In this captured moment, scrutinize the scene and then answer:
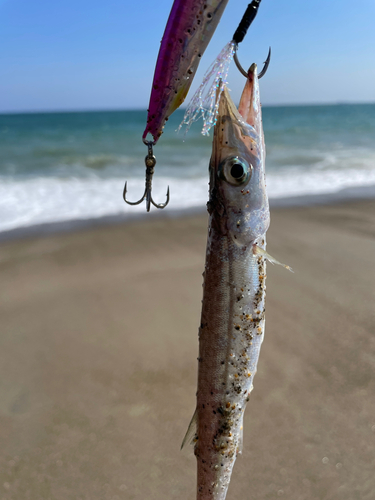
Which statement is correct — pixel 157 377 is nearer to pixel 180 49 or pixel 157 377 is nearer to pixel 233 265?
pixel 233 265

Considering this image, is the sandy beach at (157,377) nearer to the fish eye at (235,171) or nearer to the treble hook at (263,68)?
the fish eye at (235,171)

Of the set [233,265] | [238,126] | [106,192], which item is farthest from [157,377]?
[106,192]

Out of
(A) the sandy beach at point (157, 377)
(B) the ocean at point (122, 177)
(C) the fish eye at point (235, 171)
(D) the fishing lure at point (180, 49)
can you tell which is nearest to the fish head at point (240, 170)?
(C) the fish eye at point (235, 171)

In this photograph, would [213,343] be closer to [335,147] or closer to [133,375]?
[133,375]

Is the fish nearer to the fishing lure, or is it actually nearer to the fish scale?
the fish scale

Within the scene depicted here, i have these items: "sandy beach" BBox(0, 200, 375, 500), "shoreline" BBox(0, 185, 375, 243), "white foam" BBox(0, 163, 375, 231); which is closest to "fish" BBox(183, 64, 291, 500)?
"sandy beach" BBox(0, 200, 375, 500)

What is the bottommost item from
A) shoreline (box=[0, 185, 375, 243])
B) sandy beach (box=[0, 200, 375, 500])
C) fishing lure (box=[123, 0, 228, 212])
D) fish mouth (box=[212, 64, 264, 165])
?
sandy beach (box=[0, 200, 375, 500])

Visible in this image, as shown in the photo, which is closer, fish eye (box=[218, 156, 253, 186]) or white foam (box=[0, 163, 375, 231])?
fish eye (box=[218, 156, 253, 186])
